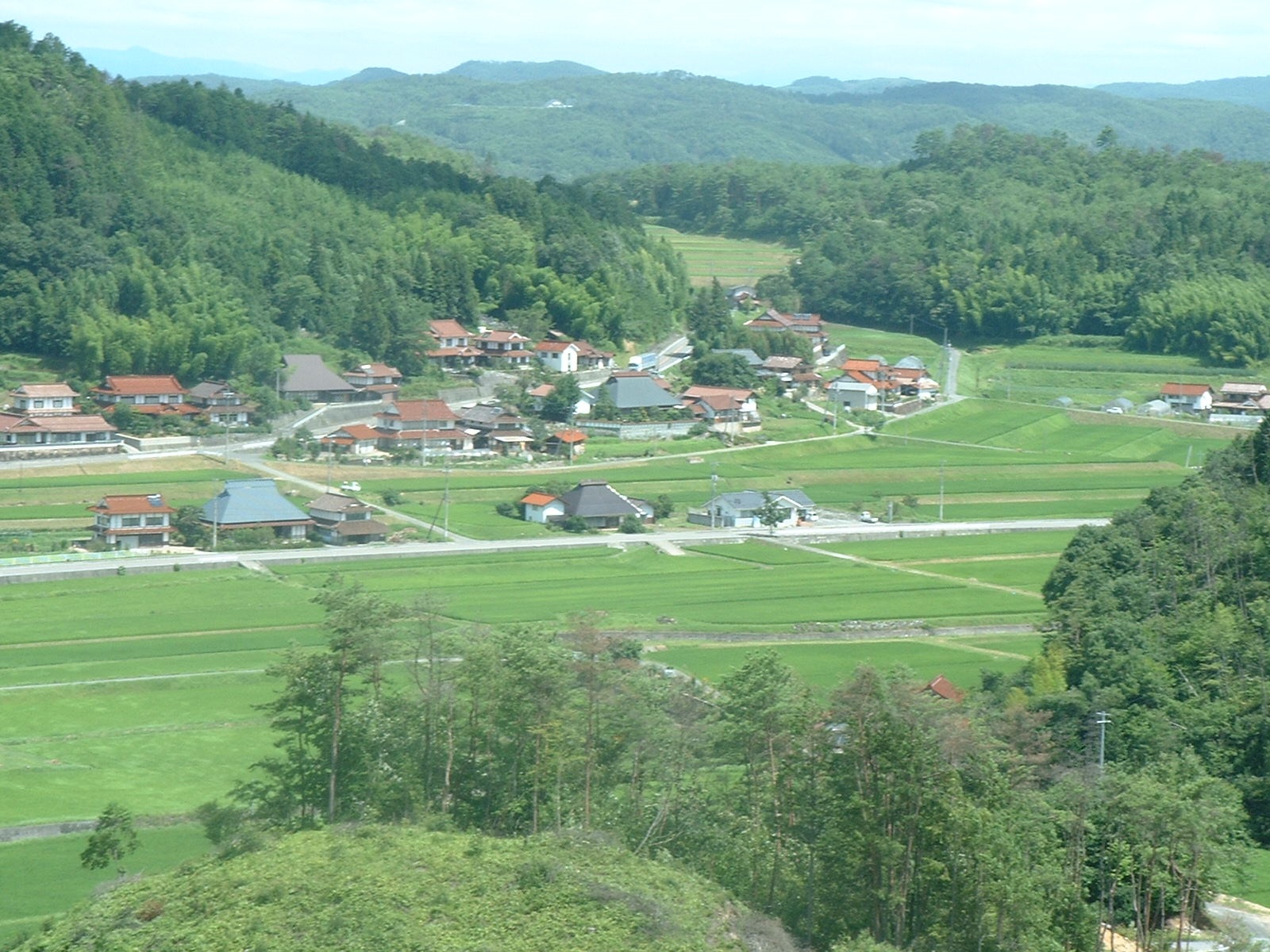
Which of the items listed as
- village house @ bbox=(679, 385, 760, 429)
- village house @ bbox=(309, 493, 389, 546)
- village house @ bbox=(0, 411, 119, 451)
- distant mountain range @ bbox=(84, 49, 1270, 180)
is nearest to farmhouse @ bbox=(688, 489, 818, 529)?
village house @ bbox=(309, 493, 389, 546)

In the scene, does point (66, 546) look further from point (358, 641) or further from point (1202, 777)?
point (1202, 777)

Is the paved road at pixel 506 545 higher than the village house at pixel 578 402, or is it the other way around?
the village house at pixel 578 402

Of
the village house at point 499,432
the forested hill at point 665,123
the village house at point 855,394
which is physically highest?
the forested hill at point 665,123

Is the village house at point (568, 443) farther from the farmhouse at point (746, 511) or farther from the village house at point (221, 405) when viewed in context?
the village house at point (221, 405)

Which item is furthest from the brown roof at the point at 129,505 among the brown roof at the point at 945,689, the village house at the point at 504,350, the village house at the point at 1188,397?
the village house at the point at 1188,397

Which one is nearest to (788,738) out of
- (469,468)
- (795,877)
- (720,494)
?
(795,877)

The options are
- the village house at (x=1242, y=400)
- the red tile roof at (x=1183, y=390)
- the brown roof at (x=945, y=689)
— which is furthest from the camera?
the red tile roof at (x=1183, y=390)

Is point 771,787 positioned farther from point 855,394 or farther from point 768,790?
point 855,394
